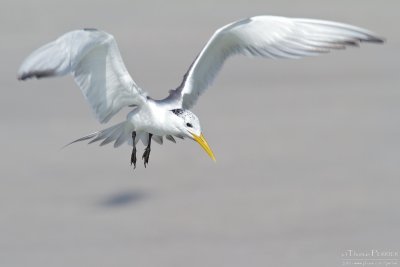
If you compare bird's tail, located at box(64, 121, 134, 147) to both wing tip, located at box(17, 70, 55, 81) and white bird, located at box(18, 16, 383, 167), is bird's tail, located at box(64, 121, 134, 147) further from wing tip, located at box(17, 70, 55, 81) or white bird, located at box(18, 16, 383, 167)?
wing tip, located at box(17, 70, 55, 81)

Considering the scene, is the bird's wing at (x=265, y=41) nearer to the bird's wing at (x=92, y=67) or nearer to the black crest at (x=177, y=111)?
the black crest at (x=177, y=111)

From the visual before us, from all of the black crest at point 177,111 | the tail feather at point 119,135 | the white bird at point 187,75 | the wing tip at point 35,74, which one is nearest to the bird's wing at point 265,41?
the white bird at point 187,75

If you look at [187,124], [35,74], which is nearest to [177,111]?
[187,124]

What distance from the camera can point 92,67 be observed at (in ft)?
22.6

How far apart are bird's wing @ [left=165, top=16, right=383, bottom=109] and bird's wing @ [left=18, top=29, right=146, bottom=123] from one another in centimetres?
39

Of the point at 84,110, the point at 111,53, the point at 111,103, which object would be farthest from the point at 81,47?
the point at 84,110

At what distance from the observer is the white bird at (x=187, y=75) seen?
6570mm

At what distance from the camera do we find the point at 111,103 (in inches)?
284

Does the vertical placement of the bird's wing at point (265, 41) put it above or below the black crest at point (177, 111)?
above

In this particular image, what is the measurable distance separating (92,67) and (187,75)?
890 millimetres

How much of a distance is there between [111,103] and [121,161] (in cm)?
312

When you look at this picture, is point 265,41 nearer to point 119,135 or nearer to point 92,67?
point 92,67

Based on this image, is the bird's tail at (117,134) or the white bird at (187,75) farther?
the bird's tail at (117,134)

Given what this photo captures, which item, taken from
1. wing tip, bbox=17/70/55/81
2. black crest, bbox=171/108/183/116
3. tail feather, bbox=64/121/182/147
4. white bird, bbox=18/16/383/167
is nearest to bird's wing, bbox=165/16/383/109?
white bird, bbox=18/16/383/167
